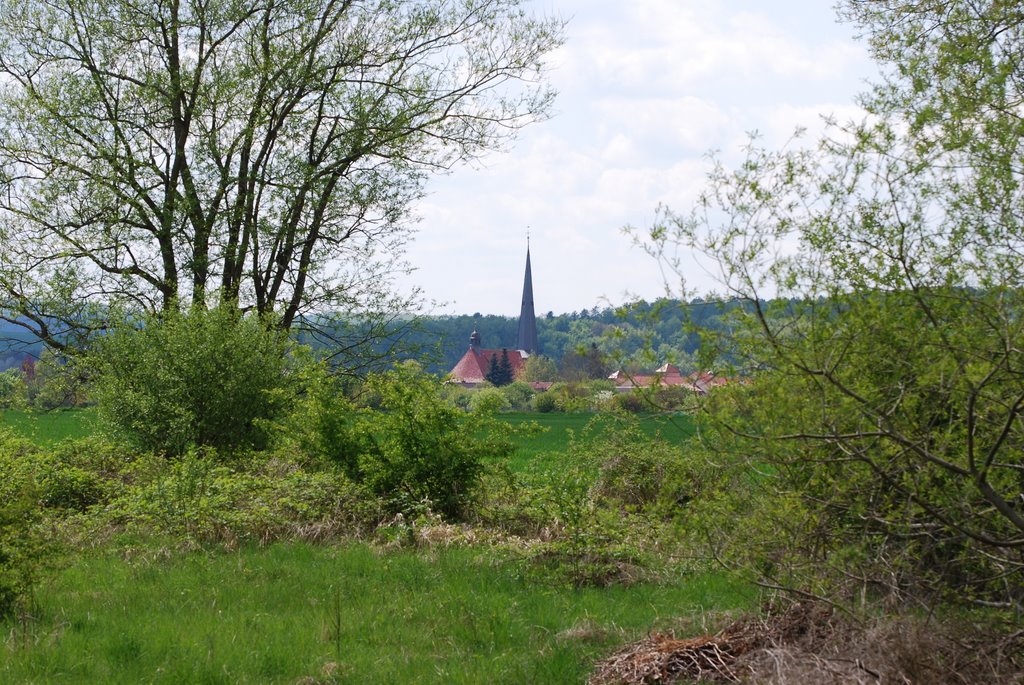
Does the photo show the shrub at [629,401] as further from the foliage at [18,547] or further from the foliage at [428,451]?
the foliage at [428,451]

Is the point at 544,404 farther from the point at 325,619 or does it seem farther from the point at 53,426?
the point at 325,619

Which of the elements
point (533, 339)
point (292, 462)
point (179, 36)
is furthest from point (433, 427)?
point (533, 339)

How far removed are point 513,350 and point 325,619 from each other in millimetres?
80132

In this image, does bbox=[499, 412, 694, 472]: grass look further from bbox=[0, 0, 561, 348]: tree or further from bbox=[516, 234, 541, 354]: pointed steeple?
bbox=[516, 234, 541, 354]: pointed steeple

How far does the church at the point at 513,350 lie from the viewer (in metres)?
79.1

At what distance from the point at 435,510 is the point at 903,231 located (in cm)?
730

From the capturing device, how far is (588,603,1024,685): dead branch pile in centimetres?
504

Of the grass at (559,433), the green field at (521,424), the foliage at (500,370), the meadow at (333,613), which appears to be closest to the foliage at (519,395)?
the grass at (559,433)

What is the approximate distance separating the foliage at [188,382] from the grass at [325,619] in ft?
19.7

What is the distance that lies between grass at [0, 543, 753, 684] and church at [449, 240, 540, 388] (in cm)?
6669

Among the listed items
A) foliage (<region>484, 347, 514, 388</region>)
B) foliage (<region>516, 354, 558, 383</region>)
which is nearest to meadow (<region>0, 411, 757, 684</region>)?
foliage (<region>516, 354, 558, 383</region>)

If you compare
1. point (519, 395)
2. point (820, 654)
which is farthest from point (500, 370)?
point (820, 654)

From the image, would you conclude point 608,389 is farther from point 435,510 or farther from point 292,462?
point 292,462

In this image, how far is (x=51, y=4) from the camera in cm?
2055
